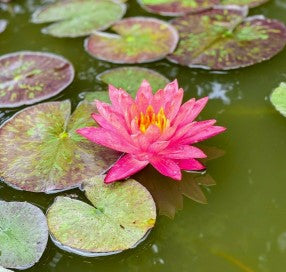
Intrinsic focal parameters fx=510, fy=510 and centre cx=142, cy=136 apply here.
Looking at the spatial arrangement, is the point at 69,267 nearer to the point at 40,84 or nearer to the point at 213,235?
the point at 213,235

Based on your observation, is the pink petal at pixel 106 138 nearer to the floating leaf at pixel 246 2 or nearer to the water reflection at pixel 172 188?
the water reflection at pixel 172 188

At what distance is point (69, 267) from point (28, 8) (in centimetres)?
188

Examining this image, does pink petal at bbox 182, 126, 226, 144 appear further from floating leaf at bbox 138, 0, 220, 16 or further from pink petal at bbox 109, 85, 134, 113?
floating leaf at bbox 138, 0, 220, 16

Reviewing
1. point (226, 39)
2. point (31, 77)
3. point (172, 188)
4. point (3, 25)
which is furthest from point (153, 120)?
point (3, 25)

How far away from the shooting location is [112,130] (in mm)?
1889

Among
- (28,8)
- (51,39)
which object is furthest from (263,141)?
(28,8)

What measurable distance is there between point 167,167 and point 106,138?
25 centimetres

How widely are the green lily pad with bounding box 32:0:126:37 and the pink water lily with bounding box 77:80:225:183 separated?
942mm

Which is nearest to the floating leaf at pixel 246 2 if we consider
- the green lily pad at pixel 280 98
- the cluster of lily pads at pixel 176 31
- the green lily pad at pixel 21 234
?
the cluster of lily pads at pixel 176 31

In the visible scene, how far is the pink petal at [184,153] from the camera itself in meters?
1.84

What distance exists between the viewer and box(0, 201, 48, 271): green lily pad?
1.66 m

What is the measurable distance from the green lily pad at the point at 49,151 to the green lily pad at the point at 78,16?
70cm

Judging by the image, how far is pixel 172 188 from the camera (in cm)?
193

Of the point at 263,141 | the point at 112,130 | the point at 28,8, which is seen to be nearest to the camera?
the point at 112,130
